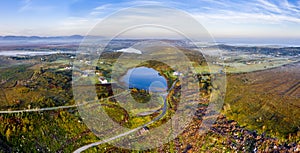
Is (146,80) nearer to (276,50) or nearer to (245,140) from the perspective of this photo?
(245,140)

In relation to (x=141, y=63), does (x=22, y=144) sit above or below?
below

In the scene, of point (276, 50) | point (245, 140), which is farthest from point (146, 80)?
point (276, 50)

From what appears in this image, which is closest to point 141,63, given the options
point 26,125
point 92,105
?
point 92,105

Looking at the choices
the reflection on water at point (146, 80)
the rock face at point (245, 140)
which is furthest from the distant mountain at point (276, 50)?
the rock face at point (245, 140)

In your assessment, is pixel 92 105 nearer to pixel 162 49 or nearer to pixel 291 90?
pixel 162 49

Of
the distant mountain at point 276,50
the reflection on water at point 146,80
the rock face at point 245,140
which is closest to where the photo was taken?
the rock face at point 245,140

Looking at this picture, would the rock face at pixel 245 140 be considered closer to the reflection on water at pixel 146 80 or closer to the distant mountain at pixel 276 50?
the reflection on water at pixel 146 80

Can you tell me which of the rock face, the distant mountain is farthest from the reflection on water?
the distant mountain

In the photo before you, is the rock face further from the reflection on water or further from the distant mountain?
the distant mountain
